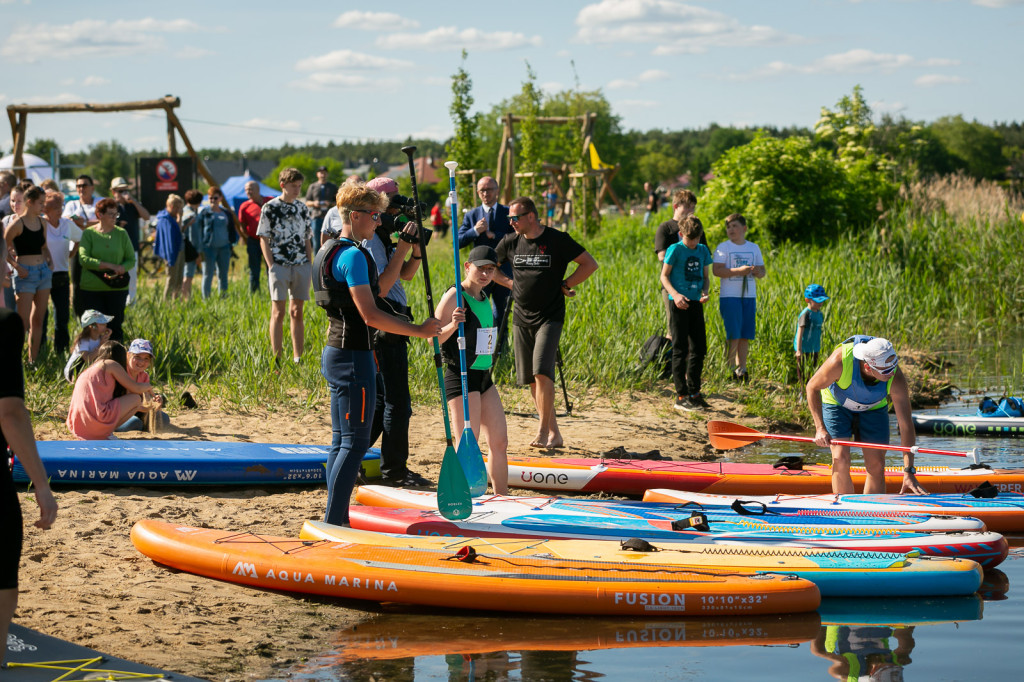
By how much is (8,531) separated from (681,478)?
464cm

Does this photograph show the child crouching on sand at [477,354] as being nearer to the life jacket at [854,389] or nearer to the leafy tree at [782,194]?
the life jacket at [854,389]

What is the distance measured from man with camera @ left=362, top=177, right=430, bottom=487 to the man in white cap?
2474 millimetres

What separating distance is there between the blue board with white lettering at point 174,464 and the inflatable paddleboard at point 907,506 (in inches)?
102

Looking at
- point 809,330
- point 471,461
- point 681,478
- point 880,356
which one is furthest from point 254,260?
point 880,356

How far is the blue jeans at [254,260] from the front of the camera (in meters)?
13.2

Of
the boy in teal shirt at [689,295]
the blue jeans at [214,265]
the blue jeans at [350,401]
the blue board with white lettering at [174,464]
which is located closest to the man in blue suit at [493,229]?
the boy in teal shirt at [689,295]

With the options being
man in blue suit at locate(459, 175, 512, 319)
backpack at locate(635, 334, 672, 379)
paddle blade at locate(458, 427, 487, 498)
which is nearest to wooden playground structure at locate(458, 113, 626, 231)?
backpack at locate(635, 334, 672, 379)

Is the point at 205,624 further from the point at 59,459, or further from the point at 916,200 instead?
the point at 916,200

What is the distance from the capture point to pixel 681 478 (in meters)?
6.82

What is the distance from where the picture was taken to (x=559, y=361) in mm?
8727

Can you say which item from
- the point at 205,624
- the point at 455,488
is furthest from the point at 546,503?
the point at 205,624

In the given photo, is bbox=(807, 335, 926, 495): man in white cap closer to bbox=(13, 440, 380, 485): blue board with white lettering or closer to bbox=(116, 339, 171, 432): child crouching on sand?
bbox=(13, 440, 380, 485): blue board with white lettering

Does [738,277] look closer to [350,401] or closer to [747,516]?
[747,516]

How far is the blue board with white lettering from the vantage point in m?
6.31
